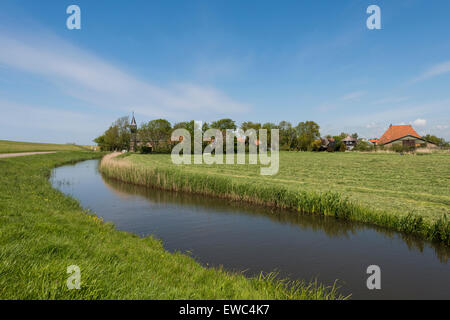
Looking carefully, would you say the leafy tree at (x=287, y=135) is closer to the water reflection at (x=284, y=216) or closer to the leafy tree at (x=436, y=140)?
the leafy tree at (x=436, y=140)

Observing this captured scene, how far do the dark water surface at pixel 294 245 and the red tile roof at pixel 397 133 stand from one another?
264 feet

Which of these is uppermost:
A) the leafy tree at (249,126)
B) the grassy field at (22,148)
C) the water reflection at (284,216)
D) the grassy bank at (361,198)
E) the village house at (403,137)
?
the leafy tree at (249,126)

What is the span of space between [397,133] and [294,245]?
86.8m

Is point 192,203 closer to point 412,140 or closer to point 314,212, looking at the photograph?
point 314,212

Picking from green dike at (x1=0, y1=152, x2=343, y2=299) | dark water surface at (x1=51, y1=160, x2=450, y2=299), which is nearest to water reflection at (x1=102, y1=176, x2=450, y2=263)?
dark water surface at (x1=51, y1=160, x2=450, y2=299)

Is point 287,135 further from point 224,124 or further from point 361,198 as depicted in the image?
point 361,198

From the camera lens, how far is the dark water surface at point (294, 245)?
22.2 ft

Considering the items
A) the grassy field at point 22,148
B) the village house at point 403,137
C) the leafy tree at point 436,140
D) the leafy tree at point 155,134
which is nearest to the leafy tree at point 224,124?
the leafy tree at point 155,134

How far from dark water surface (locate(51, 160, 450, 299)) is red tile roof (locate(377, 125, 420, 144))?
264 ft

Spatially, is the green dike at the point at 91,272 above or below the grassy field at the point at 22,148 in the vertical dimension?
below

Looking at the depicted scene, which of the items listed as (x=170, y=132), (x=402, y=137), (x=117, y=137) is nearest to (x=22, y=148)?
(x=117, y=137)

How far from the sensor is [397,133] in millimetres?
77000

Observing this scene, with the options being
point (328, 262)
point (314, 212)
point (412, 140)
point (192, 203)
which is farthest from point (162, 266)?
point (412, 140)

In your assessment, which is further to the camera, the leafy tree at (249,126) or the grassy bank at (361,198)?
the leafy tree at (249,126)
